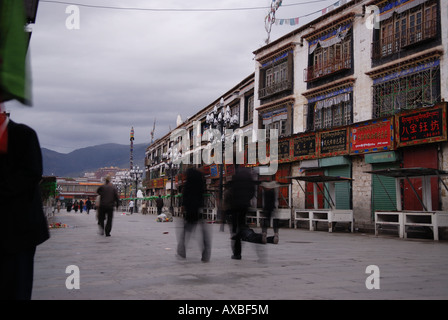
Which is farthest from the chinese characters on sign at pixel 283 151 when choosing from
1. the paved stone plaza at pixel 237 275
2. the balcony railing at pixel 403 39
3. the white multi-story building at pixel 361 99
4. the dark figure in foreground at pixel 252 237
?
the dark figure in foreground at pixel 252 237

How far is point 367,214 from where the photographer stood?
19484 mm

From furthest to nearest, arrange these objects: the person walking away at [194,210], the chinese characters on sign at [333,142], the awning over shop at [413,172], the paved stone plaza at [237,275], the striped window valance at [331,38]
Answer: the striped window valance at [331,38] < the chinese characters on sign at [333,142] < the awning over shop at [413,172] < the person walking away at [194,210] < the paved stone plaza at [237,275]

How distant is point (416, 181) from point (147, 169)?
6068cm

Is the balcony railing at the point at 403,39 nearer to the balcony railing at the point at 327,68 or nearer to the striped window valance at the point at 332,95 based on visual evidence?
the balcony railing at the point at 327,68

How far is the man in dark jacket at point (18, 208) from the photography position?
2.80 meters

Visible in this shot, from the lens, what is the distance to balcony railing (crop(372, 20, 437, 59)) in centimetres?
1696

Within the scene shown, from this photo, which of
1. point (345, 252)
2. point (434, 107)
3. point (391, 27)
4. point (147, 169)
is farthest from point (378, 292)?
point (147, 169)

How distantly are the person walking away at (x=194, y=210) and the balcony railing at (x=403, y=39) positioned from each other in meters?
12.9

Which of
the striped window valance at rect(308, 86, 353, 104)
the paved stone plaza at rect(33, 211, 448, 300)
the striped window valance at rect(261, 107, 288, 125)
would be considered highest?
the striped window valance at rect(308, 86, 353, 104)

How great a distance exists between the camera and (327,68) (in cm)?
2242

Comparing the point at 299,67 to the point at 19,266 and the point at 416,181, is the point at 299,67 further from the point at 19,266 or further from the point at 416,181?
the point at 19,266

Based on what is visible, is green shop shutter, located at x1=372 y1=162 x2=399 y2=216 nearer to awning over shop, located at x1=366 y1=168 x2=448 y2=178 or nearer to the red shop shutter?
the red shop shutter

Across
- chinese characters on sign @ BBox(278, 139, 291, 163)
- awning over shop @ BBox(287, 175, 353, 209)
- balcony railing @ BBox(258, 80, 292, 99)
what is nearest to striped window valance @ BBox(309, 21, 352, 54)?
balcony railing @ BBox(258, 80, 292, 99)

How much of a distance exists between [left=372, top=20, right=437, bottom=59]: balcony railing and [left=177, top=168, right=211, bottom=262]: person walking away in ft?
42.4
